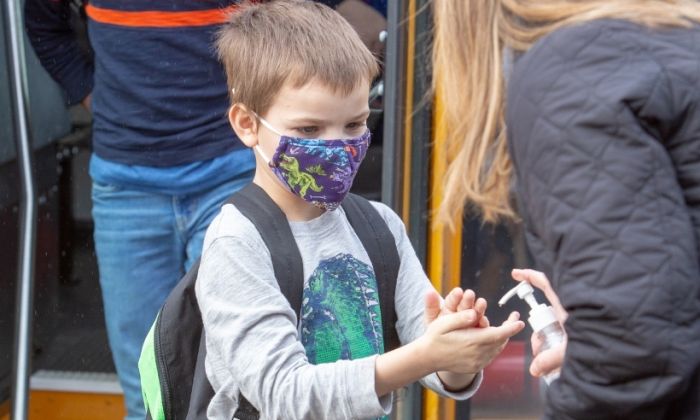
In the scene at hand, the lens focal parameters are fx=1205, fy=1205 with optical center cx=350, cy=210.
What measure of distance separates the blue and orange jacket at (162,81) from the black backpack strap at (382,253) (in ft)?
2.91

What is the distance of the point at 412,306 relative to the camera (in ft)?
5.97

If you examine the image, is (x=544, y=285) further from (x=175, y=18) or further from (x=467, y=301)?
(x=175, y=18)

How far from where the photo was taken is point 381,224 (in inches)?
73.2

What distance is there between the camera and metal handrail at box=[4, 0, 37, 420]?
3.32m

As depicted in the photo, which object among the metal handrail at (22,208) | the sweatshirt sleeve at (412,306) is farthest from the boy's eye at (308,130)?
the metal handrail at (22,208)

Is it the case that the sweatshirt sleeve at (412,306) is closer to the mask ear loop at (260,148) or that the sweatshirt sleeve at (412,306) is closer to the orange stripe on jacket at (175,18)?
the mask ear loop at (260,148)

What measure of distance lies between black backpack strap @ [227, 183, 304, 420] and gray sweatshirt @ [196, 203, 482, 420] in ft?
0.04

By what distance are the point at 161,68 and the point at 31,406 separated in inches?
55.8

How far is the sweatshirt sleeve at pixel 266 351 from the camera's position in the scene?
158 centimetres

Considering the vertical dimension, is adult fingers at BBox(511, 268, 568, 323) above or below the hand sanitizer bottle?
above

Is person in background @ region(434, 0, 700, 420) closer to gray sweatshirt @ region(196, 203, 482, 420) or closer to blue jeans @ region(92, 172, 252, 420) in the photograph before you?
gray sweatshirt @ region(196, 203, 482, 420)

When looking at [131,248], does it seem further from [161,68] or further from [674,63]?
[674,63]

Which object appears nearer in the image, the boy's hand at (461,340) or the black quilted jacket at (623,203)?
the black quilted jacket at (623,203)

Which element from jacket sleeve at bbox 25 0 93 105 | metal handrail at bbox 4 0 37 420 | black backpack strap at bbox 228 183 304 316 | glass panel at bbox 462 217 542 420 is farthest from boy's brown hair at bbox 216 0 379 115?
metal handrail at bbox 4 0 37 420
